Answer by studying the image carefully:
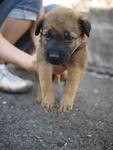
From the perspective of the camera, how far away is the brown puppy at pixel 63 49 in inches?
125

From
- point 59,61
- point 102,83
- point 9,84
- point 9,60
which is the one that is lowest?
point 102,83

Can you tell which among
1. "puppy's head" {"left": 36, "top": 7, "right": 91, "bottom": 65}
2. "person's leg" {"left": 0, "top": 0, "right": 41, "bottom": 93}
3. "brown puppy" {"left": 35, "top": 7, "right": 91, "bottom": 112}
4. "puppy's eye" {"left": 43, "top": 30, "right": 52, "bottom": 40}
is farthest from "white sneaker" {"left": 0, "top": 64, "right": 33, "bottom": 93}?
"puppy's eye" {"left": 43, "top": 30, "right": 52, "bottom": 40}

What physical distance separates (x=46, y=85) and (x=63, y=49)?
32 cm

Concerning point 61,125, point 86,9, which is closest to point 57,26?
point 61,125

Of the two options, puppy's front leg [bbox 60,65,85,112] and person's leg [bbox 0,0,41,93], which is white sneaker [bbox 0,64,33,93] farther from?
puppy's front leg [bbox 60,65,85,112]

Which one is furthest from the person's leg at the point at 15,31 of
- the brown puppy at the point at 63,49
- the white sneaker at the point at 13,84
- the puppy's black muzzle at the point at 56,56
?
the puppy's black muzzle at the point at 56,56

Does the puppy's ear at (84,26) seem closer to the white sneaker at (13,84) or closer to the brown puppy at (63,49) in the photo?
the brown puppy at (63,49)

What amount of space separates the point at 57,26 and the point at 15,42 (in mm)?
1233

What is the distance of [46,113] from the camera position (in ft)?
12.1

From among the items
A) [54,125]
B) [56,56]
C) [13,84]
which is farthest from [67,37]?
[13,84]

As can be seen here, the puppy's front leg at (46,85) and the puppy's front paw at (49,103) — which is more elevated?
the puppy's front leg at (46,85)

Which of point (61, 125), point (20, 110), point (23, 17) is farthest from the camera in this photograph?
point (23, 17)

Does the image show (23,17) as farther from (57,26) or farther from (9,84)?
(57,26)

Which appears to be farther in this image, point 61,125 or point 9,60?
point 9,60
